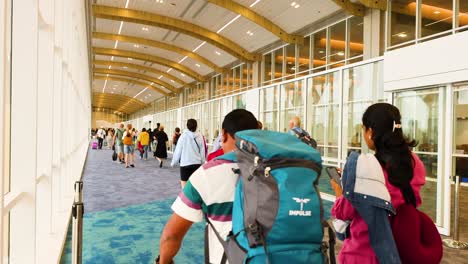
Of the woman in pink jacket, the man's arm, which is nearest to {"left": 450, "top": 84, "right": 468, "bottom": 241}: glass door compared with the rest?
the woman in pink jacket

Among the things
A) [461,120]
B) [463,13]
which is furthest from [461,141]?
[463,13]

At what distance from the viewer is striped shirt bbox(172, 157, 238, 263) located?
1702 millimetres

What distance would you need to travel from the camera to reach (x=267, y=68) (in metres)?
21.9

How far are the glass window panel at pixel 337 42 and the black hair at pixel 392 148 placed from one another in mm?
14379

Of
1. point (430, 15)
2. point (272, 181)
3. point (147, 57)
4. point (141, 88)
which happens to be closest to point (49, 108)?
point (272, 181)

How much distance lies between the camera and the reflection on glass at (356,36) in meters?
14.6

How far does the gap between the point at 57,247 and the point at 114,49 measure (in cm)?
2702

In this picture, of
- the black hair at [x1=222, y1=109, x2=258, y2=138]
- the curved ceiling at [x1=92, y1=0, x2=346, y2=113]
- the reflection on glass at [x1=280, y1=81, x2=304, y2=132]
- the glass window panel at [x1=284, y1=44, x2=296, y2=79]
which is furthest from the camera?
the glass window panel at [x1=284, y1=44, x2=296, y2=79]

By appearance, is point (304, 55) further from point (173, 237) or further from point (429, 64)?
point (173, 237)

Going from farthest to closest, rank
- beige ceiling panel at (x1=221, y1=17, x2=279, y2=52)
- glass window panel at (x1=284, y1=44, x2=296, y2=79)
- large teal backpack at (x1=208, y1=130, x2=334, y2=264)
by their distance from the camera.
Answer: glass window panel at (x1=284, y1=44, x2=296, y2=79)
beige ceiling panel at (x1=221, y1=17, x2=279, y2=52)
large teal backpack at (x1=208, y1=130, x2=334, y2=264)

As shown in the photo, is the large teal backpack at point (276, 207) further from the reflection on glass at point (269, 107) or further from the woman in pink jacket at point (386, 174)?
the reflection on glass at point (269, 107)

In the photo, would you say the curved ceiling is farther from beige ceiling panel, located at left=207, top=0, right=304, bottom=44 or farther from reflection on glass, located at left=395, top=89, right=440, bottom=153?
reflection on glass, located at left=395, top=89, right=440, bottom=153

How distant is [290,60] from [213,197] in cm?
1855

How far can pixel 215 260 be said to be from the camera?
1767mm
